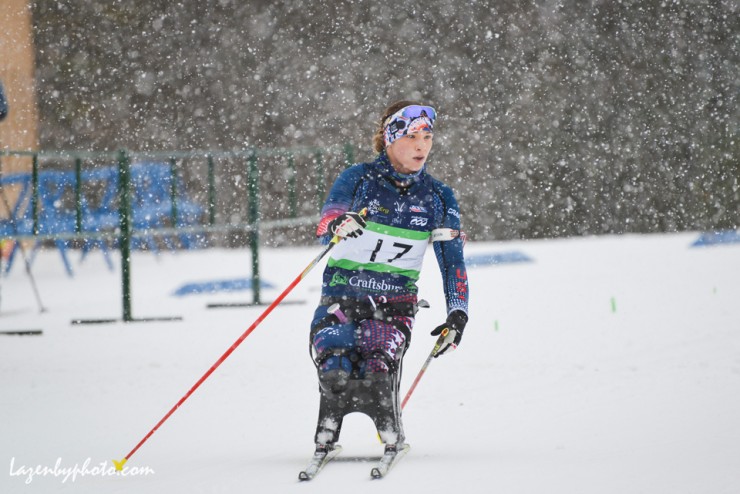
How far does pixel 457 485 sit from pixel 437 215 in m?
1.15

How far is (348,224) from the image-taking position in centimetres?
397

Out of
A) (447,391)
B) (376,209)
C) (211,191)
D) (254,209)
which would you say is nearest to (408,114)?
(376,209)

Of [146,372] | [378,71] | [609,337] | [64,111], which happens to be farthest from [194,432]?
[64,111]

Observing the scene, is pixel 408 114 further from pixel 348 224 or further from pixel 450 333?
pixel 450 333

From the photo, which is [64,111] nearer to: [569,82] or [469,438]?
[569,82]

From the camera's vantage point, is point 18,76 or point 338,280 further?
point 18,76

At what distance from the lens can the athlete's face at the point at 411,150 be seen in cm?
426

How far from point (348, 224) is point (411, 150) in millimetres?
501

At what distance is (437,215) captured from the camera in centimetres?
431

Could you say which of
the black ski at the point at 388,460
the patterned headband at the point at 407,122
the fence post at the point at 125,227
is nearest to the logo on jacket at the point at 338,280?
the patterned headband at the point at 407,122

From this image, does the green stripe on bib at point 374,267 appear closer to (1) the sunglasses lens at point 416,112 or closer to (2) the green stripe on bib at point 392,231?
(2) the green stripe on bib at point 392,231

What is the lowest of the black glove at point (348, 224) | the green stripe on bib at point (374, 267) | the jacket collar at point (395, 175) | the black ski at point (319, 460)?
the black ski at point (319, 460)

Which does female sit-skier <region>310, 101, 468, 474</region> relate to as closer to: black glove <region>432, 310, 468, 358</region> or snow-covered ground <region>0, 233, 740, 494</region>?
black glove <region>432, 310, 468, 358</region>

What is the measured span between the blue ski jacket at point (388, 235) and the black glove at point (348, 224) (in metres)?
0.17
